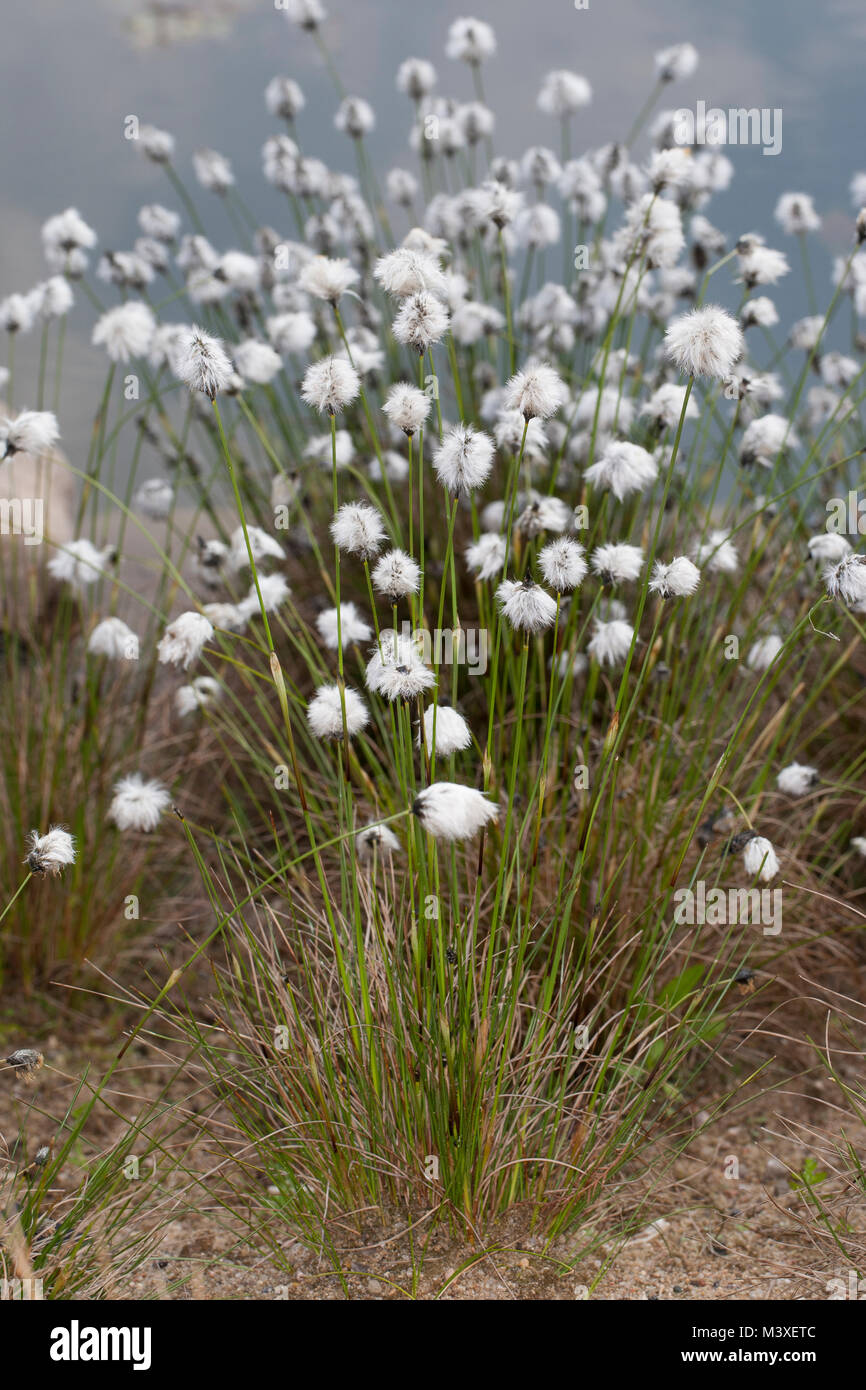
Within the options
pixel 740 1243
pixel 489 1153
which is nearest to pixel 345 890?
pixel 489 1153

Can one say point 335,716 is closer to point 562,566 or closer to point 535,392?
point 562,566

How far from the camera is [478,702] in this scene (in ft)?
13.2

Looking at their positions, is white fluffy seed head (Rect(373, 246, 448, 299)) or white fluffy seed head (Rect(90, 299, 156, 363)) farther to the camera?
white fluffy seed head (Rect(90, 299, 156, 363))

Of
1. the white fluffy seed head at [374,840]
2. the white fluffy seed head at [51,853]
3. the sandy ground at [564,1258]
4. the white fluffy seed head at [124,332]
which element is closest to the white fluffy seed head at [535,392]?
the white fluffy seed head at [374,840]

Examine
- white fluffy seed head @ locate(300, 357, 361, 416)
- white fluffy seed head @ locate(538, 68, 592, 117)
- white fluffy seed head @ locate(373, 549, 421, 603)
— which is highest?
white fluffy seed head @ locate(538, 68, 592, 117)

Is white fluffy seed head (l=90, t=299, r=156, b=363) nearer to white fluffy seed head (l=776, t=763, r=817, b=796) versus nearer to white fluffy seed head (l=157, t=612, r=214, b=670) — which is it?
white fluffy seed head (l=157, t=612, r=214, b=670)

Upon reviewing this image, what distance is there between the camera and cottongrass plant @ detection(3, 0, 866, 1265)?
2049 mm

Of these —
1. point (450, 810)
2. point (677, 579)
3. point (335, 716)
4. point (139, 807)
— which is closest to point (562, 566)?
point (677, 579)

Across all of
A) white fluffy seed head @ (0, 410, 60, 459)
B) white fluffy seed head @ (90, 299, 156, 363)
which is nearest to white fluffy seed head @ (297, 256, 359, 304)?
white fluffy seed head @ (0, 410, 60, 459)

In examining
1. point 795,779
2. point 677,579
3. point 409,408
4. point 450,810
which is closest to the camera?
point 450,810

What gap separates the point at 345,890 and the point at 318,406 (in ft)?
3.00
